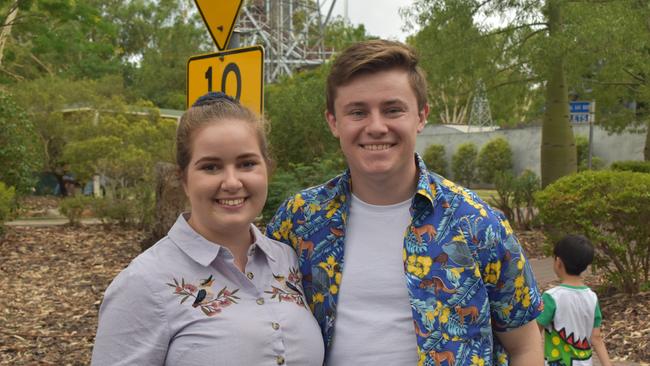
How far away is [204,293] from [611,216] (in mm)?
6191

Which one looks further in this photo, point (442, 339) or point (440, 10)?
point (440, 10)

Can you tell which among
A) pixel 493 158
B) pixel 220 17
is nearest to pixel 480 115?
pixel 493 158

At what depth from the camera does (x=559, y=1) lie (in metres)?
12.7

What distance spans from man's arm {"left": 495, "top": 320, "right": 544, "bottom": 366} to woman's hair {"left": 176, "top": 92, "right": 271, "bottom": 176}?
1.01 m

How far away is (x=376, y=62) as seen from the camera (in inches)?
91.8

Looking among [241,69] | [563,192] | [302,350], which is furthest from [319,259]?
[563,192]

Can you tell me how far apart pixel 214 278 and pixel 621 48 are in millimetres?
12151

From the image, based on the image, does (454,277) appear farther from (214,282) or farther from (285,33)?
(285,33)

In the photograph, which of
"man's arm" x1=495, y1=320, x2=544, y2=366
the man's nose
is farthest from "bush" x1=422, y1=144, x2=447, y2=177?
the man's nose

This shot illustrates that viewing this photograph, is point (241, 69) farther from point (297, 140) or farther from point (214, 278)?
point (297, 140)

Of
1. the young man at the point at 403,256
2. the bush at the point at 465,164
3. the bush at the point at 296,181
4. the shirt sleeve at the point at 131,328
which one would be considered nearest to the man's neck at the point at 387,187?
the young man at the point at 403,256

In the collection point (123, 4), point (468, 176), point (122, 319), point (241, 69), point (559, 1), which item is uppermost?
point (123, 4)

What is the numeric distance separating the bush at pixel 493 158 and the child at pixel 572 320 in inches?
1298

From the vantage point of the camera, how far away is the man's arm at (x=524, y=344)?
2.43 m
